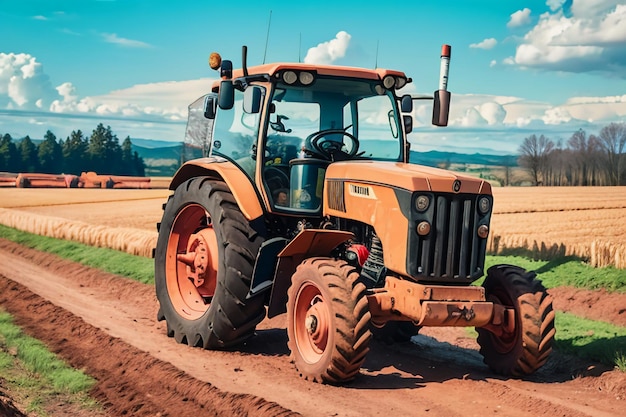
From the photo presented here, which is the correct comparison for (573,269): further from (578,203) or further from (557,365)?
(578,203)

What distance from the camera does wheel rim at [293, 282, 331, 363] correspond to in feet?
21.9

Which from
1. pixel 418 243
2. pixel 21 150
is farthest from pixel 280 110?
pixel 21 150

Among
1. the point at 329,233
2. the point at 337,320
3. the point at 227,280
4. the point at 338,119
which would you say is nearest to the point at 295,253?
the point at 329,233

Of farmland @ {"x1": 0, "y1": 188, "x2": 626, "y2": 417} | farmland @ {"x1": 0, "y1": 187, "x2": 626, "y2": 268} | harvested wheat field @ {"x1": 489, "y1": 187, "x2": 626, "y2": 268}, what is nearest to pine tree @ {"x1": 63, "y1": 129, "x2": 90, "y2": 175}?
farmland @ {"x1": 0, "y1": 187, "x2": 626, "y2": 268}

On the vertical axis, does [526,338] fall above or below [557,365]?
above

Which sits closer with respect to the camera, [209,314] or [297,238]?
[297,238]

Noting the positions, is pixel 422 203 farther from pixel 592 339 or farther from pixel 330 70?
pixel 592 339

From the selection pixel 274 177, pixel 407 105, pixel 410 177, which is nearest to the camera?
pixel 410 177

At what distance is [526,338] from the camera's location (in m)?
6.76

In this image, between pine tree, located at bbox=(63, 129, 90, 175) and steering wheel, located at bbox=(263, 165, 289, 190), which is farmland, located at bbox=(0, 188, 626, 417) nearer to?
steering wheel, located at bbox=(263, 165, 289, 190)

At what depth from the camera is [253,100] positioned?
7711 mm

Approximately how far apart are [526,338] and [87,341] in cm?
466

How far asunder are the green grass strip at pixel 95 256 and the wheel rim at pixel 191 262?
13.9 ft

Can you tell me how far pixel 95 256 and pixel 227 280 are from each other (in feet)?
30.7
